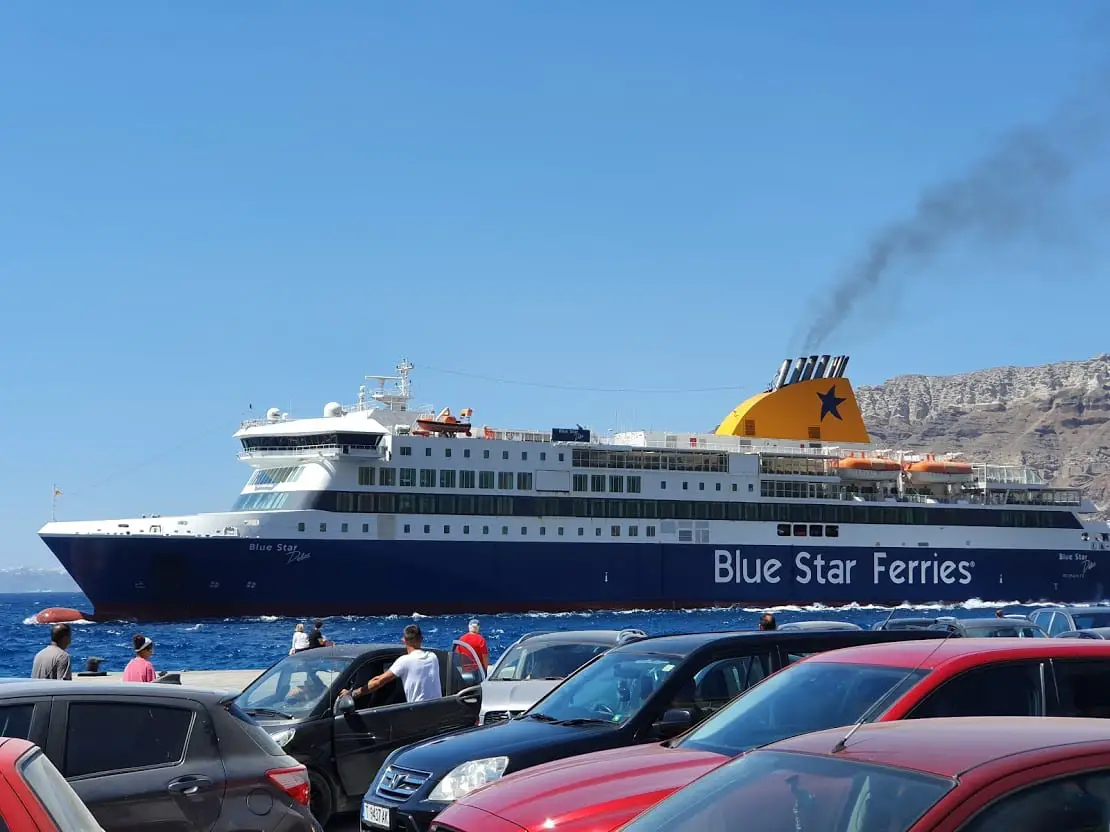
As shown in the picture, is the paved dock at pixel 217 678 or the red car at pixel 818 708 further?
the paved dock at pixel 217 678

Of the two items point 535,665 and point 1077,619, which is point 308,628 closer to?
point 1077,619

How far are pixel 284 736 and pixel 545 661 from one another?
245 cm

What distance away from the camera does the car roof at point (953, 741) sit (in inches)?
125

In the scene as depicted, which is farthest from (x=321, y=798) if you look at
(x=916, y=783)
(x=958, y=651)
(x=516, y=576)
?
(x=516, y=576)

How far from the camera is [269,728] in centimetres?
822

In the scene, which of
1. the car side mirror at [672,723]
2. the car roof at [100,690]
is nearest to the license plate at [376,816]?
the car roof at [100,690]

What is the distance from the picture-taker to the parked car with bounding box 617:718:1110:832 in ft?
9.91

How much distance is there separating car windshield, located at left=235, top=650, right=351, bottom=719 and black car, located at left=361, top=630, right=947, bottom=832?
206 cm

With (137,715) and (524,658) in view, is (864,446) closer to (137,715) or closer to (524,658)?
(524,658)

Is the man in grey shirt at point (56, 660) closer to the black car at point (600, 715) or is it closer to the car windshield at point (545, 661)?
the car windshield at point (545, 661)

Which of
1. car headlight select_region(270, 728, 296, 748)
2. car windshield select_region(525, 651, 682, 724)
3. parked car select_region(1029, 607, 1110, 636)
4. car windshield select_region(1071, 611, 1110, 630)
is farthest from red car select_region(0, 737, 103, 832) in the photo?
car windshield select_region(1071, 611, 1110, 630)

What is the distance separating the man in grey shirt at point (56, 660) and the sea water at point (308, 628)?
16810 millimetres

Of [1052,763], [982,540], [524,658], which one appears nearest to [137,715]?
[1052,763]

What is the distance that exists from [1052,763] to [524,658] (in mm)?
7184
